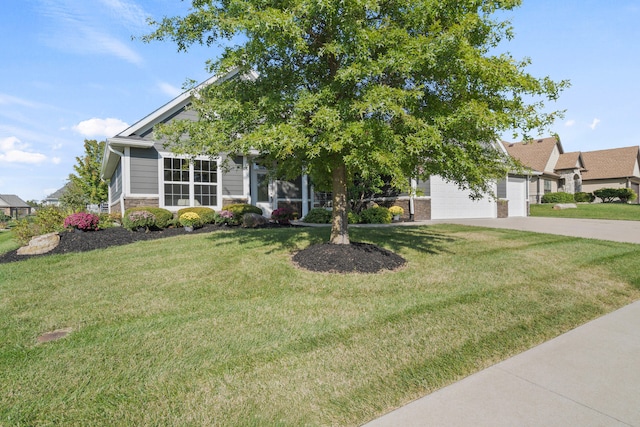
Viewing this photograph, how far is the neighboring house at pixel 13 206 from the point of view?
201 feet

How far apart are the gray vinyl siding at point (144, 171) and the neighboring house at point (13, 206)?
66422 mm

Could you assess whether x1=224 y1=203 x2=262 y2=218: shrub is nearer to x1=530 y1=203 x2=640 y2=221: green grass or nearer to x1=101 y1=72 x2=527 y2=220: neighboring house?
x1=101 y1=72 x2=527 y2=220: neighboring house

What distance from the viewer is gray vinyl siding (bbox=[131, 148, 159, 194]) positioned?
1275 cm

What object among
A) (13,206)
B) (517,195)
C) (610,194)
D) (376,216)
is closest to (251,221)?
(376,216)

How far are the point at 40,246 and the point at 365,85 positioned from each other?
30.7 ft

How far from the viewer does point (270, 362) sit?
3.11m

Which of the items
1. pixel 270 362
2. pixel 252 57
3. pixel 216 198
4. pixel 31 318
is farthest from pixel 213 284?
pixel 216 198

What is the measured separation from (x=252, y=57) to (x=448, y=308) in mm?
4975

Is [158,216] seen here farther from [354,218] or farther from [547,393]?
[547,393]

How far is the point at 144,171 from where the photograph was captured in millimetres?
12938

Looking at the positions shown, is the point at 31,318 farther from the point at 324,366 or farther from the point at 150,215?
the point at 150,215

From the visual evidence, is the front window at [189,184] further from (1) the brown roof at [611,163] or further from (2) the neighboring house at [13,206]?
(2) the neighboring house at [13,206]

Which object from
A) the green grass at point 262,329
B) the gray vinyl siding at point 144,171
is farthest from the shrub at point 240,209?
the green grass at point 262,329

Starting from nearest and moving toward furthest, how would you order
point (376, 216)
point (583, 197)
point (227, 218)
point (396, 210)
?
point (227, 218) < point (376, 216) < point (396, 210) < point (583, 197)
